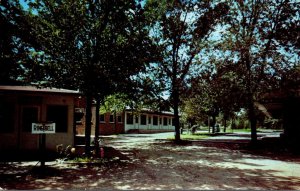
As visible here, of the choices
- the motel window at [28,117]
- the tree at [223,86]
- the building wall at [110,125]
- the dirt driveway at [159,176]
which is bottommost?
the dirt driveway at [159,176]

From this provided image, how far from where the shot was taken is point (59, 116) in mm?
16469

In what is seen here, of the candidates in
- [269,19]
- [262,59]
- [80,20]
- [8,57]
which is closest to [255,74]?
[262,59]

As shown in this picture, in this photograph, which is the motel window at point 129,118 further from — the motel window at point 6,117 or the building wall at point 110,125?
the motel window at point 6,117

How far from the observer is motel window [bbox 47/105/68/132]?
1628 cm

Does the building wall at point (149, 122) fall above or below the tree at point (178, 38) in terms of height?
below

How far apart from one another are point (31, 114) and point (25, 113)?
302 millimetres

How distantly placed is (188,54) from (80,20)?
16.2 metres

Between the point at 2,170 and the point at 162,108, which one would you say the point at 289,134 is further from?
the point at 2,170

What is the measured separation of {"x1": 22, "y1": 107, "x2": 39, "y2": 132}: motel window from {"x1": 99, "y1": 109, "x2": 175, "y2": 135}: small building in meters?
16.4

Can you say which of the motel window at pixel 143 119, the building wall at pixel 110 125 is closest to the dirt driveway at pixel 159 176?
the building wall at pixel 110 125

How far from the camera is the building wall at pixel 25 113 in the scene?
15422 mm

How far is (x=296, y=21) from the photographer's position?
21062mm

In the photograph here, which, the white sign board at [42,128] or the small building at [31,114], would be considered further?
the small building at [31,114]

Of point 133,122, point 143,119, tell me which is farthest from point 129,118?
point 143,119
